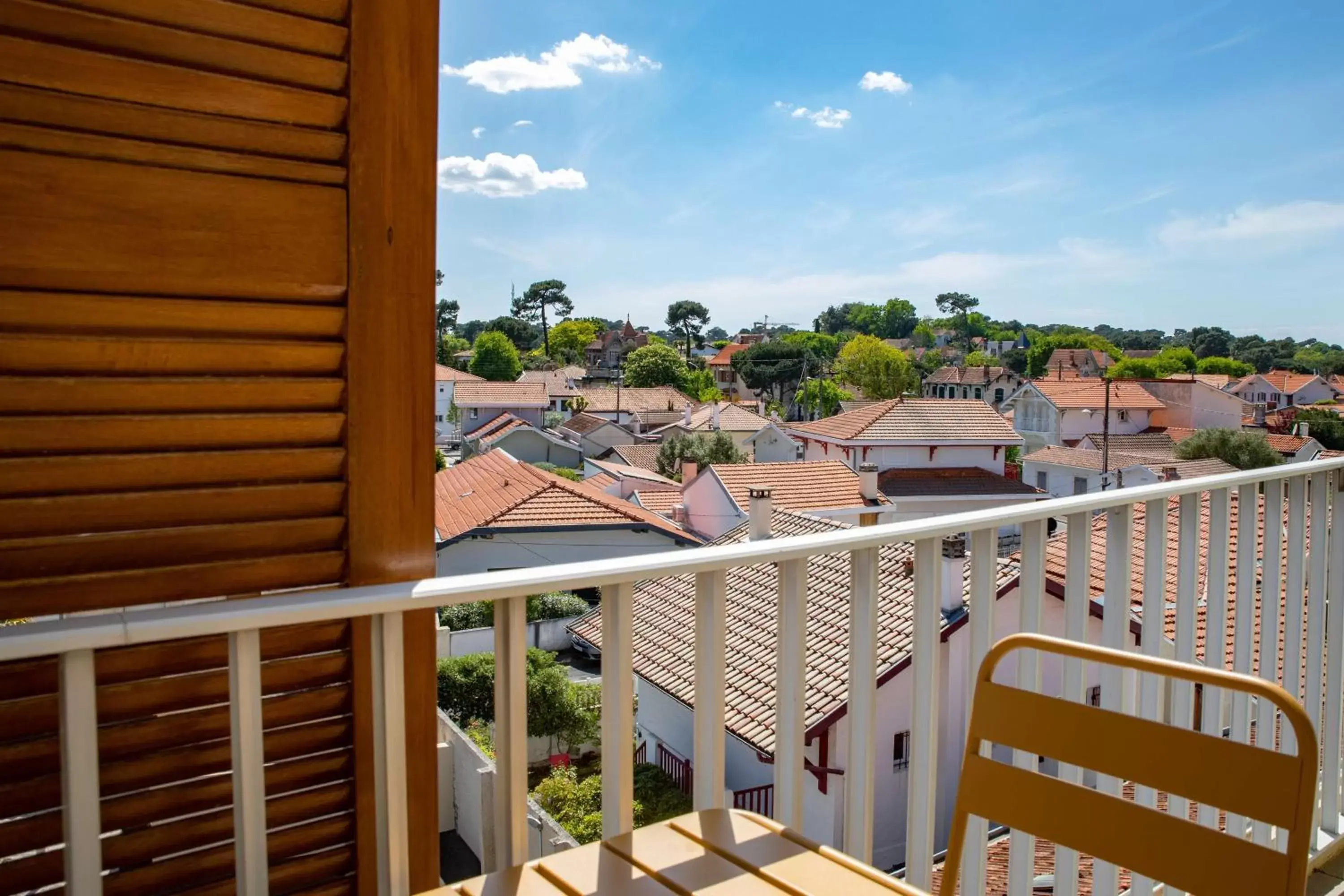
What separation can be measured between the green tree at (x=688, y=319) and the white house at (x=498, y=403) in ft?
139

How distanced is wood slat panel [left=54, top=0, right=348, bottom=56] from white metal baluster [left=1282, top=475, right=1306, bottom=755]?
2396 millimetres

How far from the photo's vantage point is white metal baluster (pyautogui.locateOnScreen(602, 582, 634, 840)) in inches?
49.3

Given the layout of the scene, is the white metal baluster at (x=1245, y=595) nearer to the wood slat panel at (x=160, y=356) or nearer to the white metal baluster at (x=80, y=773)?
the wood slat panel at (x=160, y=356)

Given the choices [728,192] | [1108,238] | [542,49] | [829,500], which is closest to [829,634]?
[829,500]

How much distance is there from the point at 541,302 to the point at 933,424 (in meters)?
61.0

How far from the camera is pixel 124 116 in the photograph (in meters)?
1.13

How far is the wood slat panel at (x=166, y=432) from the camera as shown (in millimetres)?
1100

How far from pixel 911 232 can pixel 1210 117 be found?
145 feet

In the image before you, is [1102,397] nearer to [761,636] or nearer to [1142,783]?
[761,636]

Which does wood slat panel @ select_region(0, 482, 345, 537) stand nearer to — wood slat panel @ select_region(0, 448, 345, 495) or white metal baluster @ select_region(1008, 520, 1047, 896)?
wood slat panel @ select_region(0, 448, 345, 495)

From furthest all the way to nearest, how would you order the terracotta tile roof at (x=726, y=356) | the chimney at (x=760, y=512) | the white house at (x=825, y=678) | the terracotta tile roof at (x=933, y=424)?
1. the terracotta tile roof at (x=726, y=356)
2. the terracotta tile roof at (x=933, y=424)
3. the chimney at (x=760, y=512)
4. the white house at (x=825, y=678)

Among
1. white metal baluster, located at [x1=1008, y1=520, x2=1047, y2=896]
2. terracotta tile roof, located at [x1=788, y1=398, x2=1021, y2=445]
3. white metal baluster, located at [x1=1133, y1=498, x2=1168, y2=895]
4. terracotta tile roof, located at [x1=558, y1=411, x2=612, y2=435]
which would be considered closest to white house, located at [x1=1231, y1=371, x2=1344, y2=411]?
terracotta tile roof, located at [x1=788, y1=398, x2=1021, y2=445]

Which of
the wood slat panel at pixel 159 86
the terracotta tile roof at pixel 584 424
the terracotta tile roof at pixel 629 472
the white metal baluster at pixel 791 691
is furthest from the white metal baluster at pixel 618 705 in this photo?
the terracotta tile roof at pixel 584 424

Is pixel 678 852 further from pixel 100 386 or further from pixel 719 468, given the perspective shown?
pixel 719 468
